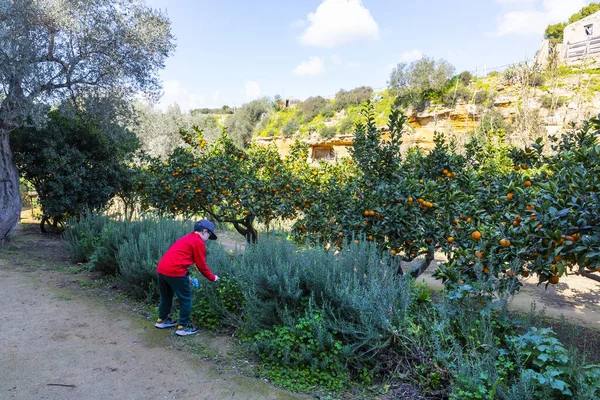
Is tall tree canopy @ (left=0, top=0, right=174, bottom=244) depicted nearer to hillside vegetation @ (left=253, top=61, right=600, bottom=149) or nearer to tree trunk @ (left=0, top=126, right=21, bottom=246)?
tree trunk @ (left=0, top=126, right=21, bottom=246)

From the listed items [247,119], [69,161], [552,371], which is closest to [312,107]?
[247,119]

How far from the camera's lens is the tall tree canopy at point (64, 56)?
7121 millimetres

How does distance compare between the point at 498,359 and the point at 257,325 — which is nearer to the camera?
the point at 498,359

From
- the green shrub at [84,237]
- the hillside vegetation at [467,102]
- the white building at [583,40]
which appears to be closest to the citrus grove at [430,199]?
the green shrub at [84,237]

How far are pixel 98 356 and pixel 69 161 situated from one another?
704 centimetres

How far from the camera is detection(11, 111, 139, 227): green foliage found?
8.92 m

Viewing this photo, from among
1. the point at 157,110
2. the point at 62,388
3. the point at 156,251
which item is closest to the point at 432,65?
the point at 157,110

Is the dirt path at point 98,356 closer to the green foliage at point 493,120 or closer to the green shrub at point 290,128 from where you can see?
the green foliage at point 493,120

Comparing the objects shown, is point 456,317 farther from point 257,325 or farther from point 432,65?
point 432,65

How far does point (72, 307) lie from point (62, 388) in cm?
214

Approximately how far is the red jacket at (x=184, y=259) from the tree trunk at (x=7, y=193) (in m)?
6.31

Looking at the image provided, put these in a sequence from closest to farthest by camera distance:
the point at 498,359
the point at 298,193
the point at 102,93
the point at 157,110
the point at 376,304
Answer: the point at 498,359
the point at 376,304
the point at 298,193
the point at 102,93
the point at 157,110

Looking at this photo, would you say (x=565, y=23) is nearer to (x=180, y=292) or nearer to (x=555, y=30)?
(x=555, y=30)

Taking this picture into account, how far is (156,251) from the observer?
218 inches
